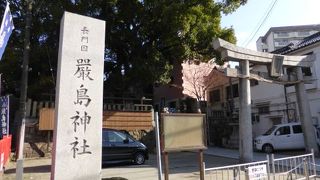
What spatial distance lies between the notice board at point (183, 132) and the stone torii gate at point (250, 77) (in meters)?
7.22

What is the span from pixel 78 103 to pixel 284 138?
16430 mm

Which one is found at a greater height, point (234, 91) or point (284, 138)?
point (234, 91)

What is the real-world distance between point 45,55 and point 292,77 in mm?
14240

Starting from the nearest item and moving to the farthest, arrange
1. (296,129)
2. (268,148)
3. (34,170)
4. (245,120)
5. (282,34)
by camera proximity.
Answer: (34,170), (245,120), (296,129), (268,148), (282,34)

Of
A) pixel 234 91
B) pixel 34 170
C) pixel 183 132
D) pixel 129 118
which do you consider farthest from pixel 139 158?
pixel 234 91

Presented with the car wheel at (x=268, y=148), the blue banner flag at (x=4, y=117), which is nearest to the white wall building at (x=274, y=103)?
the car wheel at (x=268, y=148)

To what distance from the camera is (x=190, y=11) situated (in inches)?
859

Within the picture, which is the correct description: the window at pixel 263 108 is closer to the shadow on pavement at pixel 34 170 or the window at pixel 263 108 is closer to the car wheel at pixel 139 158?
the car wheel at pixel 139 158

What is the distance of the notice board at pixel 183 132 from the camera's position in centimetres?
811

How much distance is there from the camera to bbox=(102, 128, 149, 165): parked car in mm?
15867

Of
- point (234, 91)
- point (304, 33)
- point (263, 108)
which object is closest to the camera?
point (263, 108)

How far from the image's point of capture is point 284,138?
2150cm

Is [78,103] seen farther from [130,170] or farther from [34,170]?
[34,170]

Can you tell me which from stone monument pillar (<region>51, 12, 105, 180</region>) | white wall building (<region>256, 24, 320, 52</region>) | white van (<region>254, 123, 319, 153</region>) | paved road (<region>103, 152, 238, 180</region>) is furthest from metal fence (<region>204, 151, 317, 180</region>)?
white wall building (<region>256, 24, 320, 52</region>)
